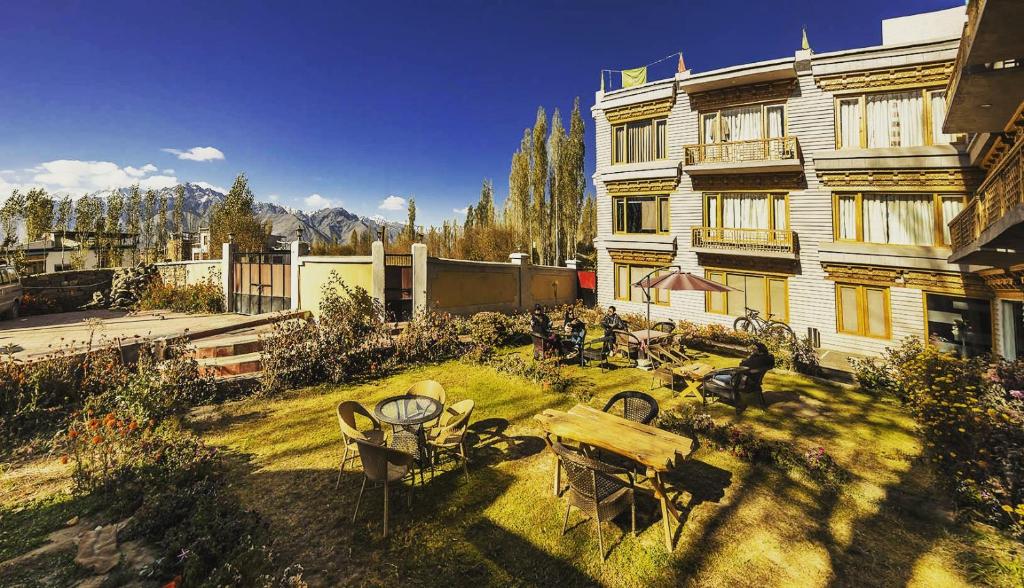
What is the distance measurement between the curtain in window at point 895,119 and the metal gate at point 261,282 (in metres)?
22.6

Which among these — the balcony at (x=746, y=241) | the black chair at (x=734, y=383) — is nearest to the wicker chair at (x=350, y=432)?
the black chair at (x=734, y=383)

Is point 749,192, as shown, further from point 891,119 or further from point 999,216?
point 999,216

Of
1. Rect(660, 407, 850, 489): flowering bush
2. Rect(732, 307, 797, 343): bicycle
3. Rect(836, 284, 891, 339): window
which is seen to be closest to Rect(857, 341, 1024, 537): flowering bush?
Rect(660, 407, 850, 489): flowering bush

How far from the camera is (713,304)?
15938mm

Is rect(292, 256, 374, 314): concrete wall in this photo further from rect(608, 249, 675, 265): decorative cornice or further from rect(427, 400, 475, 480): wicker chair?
rect(608, 249, 675, 265): decorative cornice

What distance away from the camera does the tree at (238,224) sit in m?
33.6

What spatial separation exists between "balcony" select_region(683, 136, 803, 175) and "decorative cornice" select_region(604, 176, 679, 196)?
0.97m

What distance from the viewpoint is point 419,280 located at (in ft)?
44.2

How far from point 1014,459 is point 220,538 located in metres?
8.61

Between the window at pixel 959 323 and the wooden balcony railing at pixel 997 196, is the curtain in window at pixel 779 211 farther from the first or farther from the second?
the wooden balcony railing at pixel 997 196

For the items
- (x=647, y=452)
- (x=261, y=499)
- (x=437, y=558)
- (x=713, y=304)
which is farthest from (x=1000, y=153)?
(x=261, y=499)

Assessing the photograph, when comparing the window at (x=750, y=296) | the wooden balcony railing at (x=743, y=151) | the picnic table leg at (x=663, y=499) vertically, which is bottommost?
the picnic table leg at (x=663, y=499)

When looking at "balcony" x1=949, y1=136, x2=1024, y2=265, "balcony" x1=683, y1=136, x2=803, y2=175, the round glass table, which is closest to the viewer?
the round glass table

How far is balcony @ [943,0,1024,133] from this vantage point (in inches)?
221
